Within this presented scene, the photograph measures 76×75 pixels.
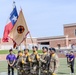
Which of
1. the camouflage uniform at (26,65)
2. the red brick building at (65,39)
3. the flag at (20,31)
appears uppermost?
the red brick building at (65,39)

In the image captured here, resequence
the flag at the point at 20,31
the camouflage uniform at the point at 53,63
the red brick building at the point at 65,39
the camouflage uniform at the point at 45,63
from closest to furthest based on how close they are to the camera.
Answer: the camouflage uniform at the point at 53,63, the camouflage uniform at the point at 45,63, the flag at the point at 20,31, the red brick building at the point at 65,39

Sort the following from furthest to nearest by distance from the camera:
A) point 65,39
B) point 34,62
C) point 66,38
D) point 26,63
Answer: point 65,39
point 66,38
point 26,63
point 34,62

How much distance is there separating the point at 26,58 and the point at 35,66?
69 centimetres

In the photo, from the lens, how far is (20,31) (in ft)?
61.0

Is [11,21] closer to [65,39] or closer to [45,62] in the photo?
[45,62]

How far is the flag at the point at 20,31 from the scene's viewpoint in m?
18.3

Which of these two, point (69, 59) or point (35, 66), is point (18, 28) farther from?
point (35, 66)

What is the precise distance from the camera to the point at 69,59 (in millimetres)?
21609

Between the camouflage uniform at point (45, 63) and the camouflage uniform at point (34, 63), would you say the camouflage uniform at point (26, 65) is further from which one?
the camouflage uniform at point (45, 63)

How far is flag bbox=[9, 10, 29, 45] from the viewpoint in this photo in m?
18.3

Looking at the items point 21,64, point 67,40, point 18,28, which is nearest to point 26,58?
point 21,64

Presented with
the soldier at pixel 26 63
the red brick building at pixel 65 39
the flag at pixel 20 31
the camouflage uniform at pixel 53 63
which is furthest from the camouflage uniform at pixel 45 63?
the red brick building at pixel 65 39

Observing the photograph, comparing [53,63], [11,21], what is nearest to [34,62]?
[53,63]

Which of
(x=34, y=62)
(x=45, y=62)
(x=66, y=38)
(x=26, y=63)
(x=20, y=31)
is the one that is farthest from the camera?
(x=66, y=38)
